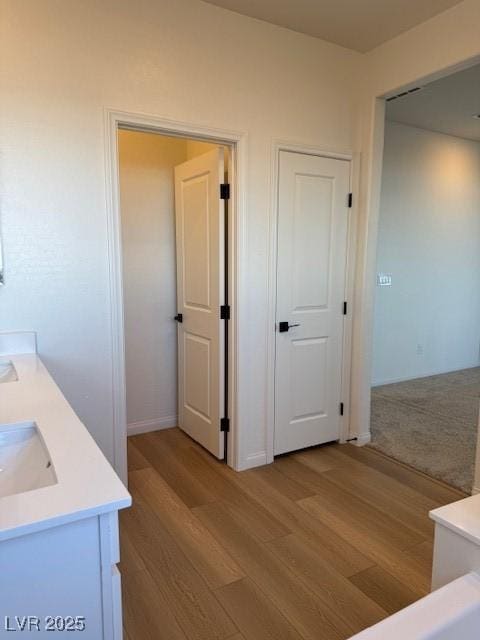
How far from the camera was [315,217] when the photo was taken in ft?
9.96

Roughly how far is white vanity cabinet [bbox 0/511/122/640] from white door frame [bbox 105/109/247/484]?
1.59 m

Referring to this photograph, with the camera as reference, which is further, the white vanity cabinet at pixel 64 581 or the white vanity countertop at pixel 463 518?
the white vanity countertop at pixel 463 518

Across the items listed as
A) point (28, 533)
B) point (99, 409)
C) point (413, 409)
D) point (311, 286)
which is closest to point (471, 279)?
point (413, 409)

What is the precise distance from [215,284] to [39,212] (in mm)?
1168

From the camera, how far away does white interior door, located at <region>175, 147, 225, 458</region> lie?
9.57ft

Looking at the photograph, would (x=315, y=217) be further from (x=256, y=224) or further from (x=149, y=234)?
(x=149, y=234)

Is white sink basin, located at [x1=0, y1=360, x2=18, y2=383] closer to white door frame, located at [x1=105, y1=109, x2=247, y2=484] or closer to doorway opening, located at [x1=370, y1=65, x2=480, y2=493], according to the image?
white door frame, located at [x1=105, y1=109, x2=247, y2=484]

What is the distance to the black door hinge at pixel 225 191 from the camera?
2.82 m

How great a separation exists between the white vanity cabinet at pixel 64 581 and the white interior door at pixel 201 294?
207cm

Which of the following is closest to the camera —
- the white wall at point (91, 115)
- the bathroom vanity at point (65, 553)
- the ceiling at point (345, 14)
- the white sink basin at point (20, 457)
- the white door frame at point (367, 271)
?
the bathroom vanity at point (65, 553)

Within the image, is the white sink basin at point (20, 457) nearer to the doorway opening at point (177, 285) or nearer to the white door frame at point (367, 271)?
the doorway opening at point (177, 285)

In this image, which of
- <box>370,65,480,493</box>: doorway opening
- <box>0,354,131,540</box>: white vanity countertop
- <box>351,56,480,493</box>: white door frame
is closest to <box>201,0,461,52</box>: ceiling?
<box>351,56,480,493</box>: white door frame

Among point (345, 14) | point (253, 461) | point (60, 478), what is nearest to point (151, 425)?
point (253, 461)

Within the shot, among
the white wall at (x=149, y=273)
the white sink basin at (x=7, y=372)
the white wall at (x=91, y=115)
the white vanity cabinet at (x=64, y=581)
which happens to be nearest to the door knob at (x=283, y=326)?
the white wall at (x=91, y=115)
